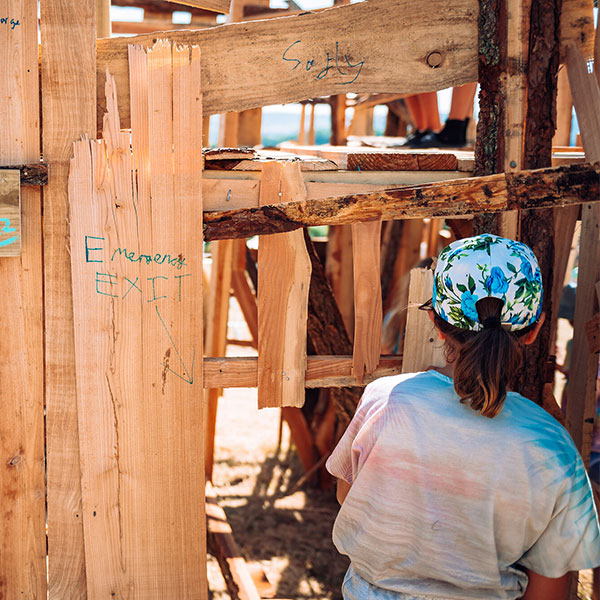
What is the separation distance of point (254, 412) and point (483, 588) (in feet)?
16.9

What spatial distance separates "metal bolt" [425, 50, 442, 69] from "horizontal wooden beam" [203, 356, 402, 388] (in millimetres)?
1020

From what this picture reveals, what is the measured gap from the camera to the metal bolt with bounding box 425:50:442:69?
91.8 inches

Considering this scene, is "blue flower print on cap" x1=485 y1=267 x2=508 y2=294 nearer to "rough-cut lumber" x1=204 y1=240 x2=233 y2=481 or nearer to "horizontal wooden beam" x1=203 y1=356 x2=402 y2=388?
"horizontal wooden beam" x1=203 y1=356 x2=402 y2=388

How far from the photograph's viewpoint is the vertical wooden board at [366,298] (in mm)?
2361

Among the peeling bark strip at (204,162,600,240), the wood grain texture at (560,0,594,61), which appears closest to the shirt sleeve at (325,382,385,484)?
the peeling bark strip at (204,162,600,240)

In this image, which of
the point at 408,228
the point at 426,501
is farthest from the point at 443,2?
the point at 408,228

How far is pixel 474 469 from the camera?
1.52m

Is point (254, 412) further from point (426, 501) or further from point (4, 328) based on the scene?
point (426, 501)

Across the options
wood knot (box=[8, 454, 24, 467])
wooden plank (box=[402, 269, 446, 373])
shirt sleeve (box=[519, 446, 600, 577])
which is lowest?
wood knot (box=[8, 454, 24, 467])

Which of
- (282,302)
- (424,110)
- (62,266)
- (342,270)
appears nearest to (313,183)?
(282,302)

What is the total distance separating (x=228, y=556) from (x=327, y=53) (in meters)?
2.62

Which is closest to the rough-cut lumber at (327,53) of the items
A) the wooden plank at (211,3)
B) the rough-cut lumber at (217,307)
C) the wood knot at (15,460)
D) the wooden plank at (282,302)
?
the wooden plank at (211,3)

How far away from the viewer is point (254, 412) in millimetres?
6676

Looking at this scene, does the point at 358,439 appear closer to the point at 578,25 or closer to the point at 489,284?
the point at 489,284
